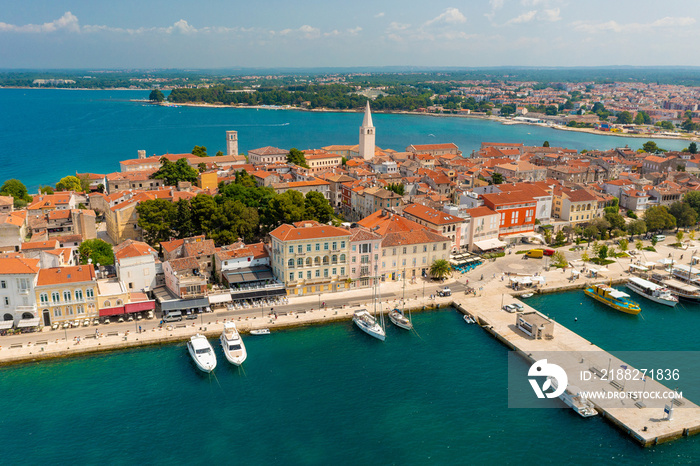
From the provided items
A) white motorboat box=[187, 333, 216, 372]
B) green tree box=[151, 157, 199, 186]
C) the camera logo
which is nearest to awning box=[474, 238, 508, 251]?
the camera logo

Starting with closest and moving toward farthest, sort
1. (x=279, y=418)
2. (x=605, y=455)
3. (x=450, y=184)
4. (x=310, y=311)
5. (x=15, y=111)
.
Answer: (x=605, y=455) → (x=279, y=418) → (x=310, y=311) → (x=450, y=184) → (x=15, y=111)

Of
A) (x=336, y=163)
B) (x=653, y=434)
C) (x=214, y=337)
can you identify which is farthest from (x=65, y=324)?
(x=336, y=163)

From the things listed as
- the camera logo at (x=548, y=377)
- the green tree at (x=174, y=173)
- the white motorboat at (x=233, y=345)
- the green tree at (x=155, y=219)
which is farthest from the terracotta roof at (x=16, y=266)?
the green tree at (x=174, y=173)

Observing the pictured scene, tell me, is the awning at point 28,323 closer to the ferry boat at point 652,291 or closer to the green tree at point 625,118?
the ferry boat at point 652,291

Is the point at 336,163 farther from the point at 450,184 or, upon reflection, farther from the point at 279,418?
the point at 279,418

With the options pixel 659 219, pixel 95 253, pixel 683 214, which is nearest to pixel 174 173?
pixel 95 253

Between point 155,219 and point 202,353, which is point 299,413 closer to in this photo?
point 202,353
